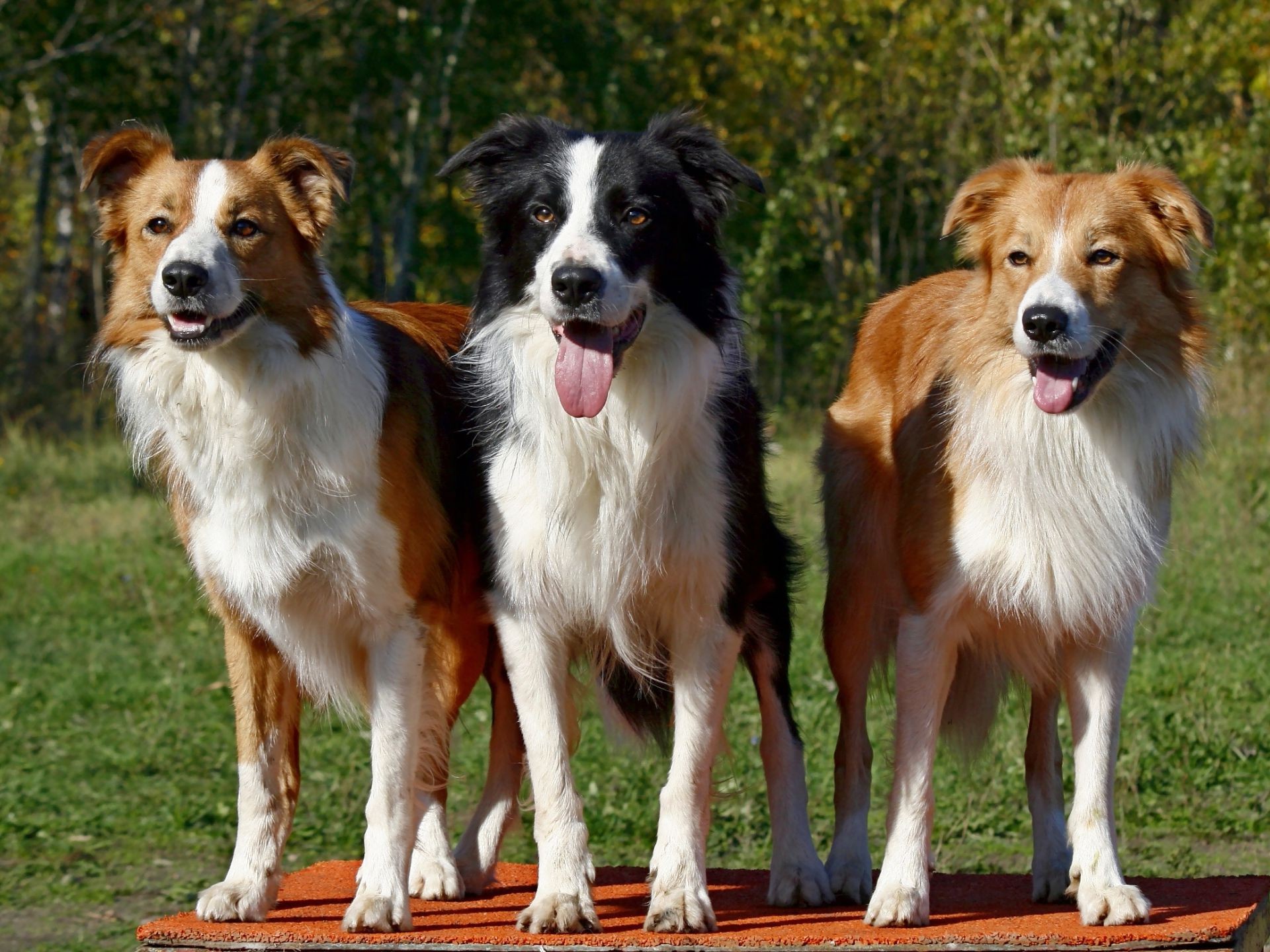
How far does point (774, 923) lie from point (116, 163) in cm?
289

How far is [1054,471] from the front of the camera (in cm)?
431

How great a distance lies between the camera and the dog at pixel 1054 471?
4.17 metres

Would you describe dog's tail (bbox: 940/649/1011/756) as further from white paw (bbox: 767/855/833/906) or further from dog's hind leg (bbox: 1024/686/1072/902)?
white paw (bbox: 767/855/833/906)

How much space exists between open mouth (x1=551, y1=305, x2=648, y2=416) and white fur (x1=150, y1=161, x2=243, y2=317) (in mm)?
892

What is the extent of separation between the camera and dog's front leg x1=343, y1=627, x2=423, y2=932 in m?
4.18

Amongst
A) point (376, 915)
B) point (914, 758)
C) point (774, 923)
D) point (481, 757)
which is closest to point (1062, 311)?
point (914, 758)

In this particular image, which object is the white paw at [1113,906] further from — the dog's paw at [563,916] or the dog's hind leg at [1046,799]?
the dog's paw at [563,916]

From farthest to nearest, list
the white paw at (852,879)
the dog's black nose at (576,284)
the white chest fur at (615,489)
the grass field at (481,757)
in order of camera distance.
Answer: the grass field at (481,757)
the white paw at (852,879)
the white chest fur at (615,489)
the dog's black nose at (576,284)

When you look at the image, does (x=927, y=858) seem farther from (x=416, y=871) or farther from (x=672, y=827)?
(x=416, y=871)

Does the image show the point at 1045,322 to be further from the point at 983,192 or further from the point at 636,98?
the point at 636,98

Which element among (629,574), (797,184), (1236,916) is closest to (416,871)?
(629,574)

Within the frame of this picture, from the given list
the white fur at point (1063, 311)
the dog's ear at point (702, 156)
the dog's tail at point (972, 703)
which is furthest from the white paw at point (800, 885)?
the dog's ear at point (702, 156)

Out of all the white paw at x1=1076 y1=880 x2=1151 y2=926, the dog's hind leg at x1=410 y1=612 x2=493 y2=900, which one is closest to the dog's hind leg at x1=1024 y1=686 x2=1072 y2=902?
the white paw at x1=1076 y1=880 x2=1151 y2=926

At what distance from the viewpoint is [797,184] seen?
56.4ft
